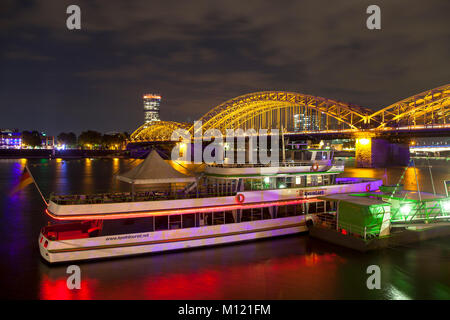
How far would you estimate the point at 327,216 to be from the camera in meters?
18.1

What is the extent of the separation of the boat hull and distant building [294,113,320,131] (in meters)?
66.2

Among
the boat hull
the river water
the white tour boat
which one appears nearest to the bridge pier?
the white tour boat

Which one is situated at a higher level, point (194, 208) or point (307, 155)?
point (307, 155)

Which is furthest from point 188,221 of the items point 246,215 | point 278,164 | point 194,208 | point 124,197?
point 278,164

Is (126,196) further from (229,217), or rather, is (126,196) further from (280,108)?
(280,108)

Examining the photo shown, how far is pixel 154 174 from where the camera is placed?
15477 mm

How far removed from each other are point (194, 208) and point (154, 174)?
2.52 m

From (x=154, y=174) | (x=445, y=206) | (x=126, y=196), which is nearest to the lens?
(x=126, y=196)

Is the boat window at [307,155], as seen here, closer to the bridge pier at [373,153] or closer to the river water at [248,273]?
the river water at [248,273]

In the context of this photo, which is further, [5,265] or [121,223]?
[121,223]
